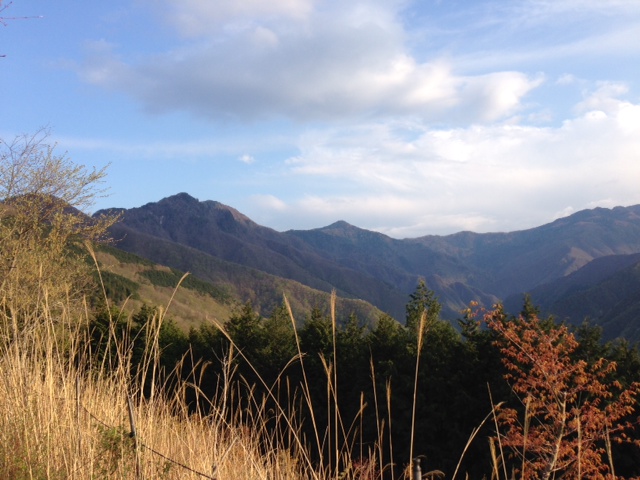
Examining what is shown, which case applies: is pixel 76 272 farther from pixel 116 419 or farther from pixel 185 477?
pixel 185 477

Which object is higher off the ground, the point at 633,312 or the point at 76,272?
the point at 76,272

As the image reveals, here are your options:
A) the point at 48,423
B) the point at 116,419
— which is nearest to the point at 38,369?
the point at 116,419

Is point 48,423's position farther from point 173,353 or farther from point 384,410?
Answer: point 173,353

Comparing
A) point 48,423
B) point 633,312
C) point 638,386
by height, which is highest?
point 48,423

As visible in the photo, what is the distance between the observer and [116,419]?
3842mm

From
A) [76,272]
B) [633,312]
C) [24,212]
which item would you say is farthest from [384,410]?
[633,312]

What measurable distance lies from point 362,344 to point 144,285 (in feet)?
406

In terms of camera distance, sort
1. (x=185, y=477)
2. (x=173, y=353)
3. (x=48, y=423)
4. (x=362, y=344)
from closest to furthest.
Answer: (x=185, y=477) → (x=48, y=423) → (x=362, y=344) → (x=173, y=353)

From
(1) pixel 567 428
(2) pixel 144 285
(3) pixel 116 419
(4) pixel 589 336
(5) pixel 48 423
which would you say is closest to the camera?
(5) pixel 48 423

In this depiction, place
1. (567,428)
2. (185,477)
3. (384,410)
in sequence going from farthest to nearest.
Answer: (384,410), (567,428), (185,477)

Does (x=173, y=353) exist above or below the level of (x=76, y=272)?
below

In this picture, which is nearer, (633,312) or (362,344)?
(362,344)

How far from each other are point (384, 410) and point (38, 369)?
14.6 m

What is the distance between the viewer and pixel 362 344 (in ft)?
68.7
